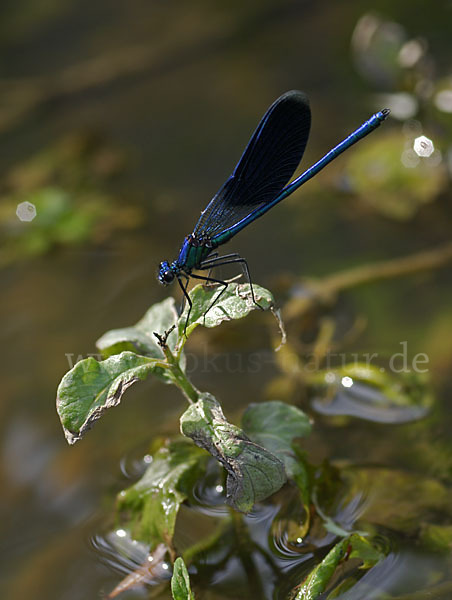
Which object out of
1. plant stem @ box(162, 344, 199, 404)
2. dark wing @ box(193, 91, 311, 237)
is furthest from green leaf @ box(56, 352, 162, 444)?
dark wing @ box(193, 91, 311, 237)

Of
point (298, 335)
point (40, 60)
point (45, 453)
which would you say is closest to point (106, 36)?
point (40, 60)

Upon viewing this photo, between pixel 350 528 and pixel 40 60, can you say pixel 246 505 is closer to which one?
pixel 350 528

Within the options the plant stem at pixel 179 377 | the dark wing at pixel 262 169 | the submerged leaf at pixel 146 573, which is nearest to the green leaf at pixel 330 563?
the submerged leaf at pixel 146 573

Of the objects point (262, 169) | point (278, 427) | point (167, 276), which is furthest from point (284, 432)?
point (262, 169)

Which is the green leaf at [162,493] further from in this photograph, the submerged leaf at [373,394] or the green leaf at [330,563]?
the submerged leaf at [373,394]

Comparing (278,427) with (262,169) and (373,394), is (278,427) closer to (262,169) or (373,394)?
(373,394)
